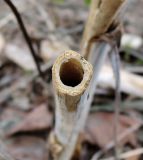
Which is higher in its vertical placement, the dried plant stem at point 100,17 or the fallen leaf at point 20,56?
the dried plant stem at point 100,17

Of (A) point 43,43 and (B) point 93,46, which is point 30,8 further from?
(B) point 93,46

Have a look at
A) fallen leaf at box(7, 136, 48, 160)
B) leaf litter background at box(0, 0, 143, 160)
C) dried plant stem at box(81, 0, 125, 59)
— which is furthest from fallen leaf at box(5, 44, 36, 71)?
dried plant stem at box(81, 0, 125, 59)

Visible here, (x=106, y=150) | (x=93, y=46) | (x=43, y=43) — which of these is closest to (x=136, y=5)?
(x=43, y=43)

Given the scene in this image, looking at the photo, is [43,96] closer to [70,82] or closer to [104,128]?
[104,128]

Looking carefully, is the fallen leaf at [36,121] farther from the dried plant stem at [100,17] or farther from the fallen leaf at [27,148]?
the dried plant stem at [100,17]

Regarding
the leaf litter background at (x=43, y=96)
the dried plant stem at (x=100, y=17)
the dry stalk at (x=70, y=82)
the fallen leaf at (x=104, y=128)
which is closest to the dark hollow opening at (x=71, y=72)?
the dry stalk at (x=70, y=82)

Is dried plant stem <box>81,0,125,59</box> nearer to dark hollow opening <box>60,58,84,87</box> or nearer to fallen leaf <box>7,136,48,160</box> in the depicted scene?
dark hollow opening <box>60,58,84,87</box>
